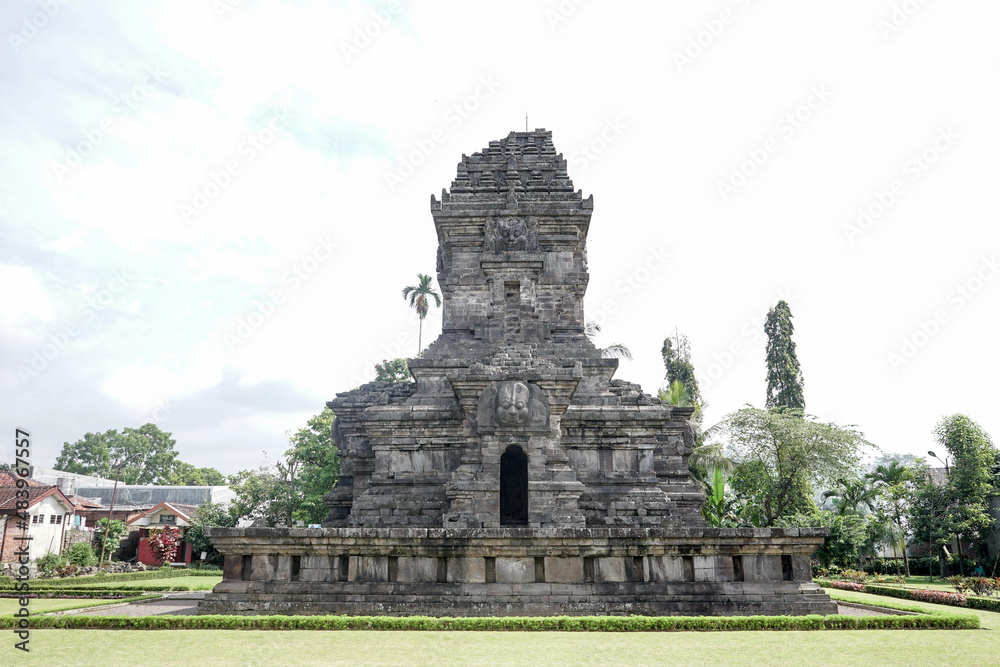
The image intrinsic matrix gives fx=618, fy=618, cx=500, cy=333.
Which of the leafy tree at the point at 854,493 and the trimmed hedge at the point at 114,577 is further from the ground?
the leafy tree at the point at 854,493

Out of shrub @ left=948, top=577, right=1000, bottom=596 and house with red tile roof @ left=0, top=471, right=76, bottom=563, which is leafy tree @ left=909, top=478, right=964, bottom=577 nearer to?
shrub @ left=948, top=577, right=1000, bottom=596

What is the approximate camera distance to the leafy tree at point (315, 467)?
33.4 m

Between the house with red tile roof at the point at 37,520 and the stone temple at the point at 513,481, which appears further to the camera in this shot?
the house with red tile roof at the point at 37,520

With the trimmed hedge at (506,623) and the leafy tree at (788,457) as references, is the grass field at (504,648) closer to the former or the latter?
the trimmed hedge at (506,623)

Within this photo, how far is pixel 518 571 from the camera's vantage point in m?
11.6

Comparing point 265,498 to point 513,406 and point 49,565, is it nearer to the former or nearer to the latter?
point 49,565

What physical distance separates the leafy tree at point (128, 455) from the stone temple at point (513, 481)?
238ft

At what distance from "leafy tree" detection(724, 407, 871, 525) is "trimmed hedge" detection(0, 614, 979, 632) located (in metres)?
27.8

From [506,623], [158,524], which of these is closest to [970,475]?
[506,623]

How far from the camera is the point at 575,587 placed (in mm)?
11516

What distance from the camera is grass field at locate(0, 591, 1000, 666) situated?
772 centimetres

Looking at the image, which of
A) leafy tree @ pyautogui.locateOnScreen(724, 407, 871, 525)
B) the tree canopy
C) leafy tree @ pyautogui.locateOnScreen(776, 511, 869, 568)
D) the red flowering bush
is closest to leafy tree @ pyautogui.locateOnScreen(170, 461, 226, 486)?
the tree canopy

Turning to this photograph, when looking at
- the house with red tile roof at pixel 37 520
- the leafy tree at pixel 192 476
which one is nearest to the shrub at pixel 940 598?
the house with red tile roof at pixel 37 520

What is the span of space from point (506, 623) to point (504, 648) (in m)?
1.60
